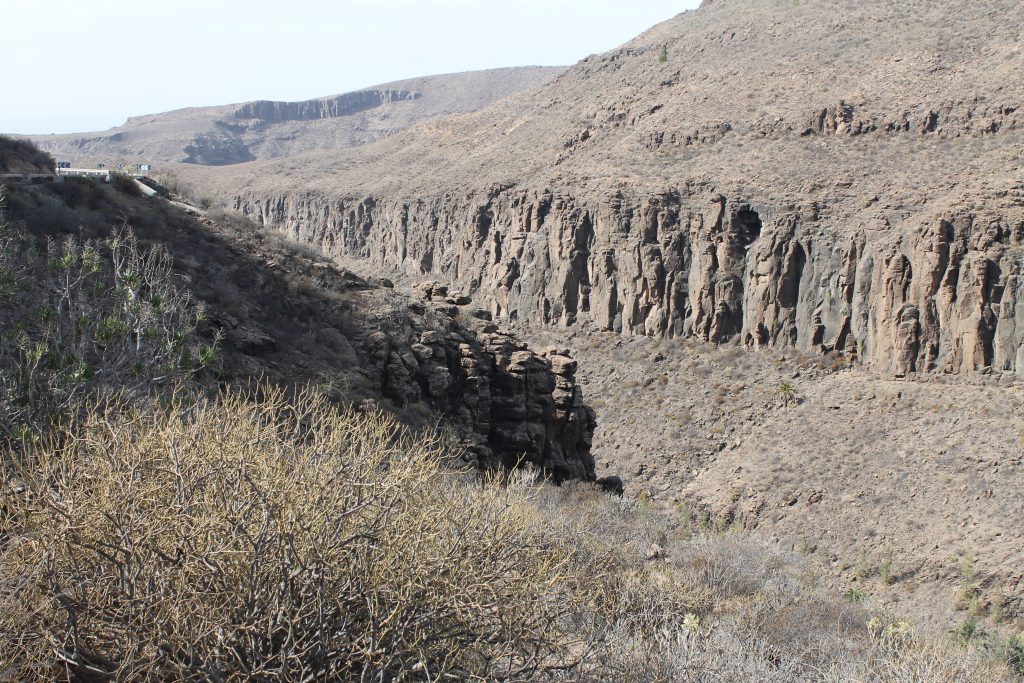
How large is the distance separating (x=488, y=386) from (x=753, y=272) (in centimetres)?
2419

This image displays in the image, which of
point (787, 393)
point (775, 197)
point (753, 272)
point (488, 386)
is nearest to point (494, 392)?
point (488, 386)

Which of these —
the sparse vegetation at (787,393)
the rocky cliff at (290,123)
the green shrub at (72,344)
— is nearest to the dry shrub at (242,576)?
the green shrub at (72,344)

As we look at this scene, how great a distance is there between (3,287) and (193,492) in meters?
7.76

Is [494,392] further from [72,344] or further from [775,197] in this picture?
[775,197]

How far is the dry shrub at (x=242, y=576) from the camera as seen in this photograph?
19.3 feet

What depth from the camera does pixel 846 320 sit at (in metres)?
39.1

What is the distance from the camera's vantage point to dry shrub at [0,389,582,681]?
5.88 metres

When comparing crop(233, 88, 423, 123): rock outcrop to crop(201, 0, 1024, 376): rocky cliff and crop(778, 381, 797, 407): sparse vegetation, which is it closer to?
crop(201, 0, 1024, 376): rocky cliff

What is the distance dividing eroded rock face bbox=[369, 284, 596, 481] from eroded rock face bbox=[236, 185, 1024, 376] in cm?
1814

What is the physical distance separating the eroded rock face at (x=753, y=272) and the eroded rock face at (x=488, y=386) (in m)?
18.1

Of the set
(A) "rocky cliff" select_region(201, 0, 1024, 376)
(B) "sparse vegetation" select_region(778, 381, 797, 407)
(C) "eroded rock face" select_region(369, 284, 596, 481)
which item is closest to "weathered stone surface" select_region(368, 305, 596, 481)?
(C) "eroded rock face" select_region(369, 284, 596, 481)

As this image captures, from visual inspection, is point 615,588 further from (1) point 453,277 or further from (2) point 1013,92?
(1) point 453,277

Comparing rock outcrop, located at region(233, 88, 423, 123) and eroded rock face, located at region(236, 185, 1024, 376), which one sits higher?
rock outcrop, located at region(233, 88, 423, 123)

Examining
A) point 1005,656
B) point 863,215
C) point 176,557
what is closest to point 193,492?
point 176,557
